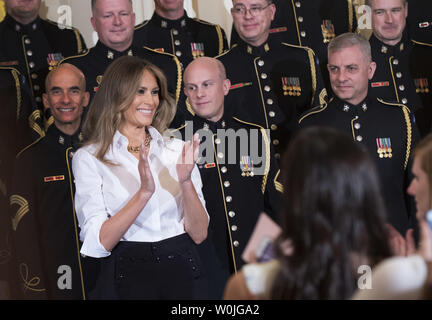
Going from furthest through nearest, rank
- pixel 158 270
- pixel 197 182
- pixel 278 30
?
pixel 278 30
pixel 197 182
pixel 158 270

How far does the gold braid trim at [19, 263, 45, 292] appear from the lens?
11.1 feet

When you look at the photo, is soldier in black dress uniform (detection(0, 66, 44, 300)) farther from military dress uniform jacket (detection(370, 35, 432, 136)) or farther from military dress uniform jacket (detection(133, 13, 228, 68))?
military dress uniform jacket (detection(370, 35, 432, 136))

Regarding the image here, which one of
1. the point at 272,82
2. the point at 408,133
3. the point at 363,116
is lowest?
the point at 408,133

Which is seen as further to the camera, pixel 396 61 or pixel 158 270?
pixel 396 61

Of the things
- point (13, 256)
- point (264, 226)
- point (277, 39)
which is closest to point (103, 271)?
point (13, 256)

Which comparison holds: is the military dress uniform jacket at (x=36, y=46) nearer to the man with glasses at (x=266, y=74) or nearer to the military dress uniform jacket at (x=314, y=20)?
the man with glasses at (x=266, y=74)

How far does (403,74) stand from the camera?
3570mm

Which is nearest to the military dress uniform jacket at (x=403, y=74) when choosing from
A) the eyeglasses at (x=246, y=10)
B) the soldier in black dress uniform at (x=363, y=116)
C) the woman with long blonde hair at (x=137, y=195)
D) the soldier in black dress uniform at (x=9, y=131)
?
the soldier in black dress uniform at (x=363, y=116)

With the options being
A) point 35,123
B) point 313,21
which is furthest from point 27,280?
point 313,21

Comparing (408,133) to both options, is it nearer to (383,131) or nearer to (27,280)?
(383,131)

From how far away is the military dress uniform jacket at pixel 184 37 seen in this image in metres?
3.57

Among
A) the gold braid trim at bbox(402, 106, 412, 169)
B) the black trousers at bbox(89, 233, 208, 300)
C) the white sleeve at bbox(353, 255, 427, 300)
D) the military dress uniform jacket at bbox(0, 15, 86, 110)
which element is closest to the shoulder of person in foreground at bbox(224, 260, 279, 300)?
the white sleeve at bbox(353, 255, 427, 300)

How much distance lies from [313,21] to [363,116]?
0.57 m

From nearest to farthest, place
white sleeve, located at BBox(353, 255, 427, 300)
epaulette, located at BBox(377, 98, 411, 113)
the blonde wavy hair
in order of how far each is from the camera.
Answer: white sleeve, located at BBox(353, 255, 427, 300)
the blonde wavy hair
epaulette, located at BBox(377, 98, 411, 113)
